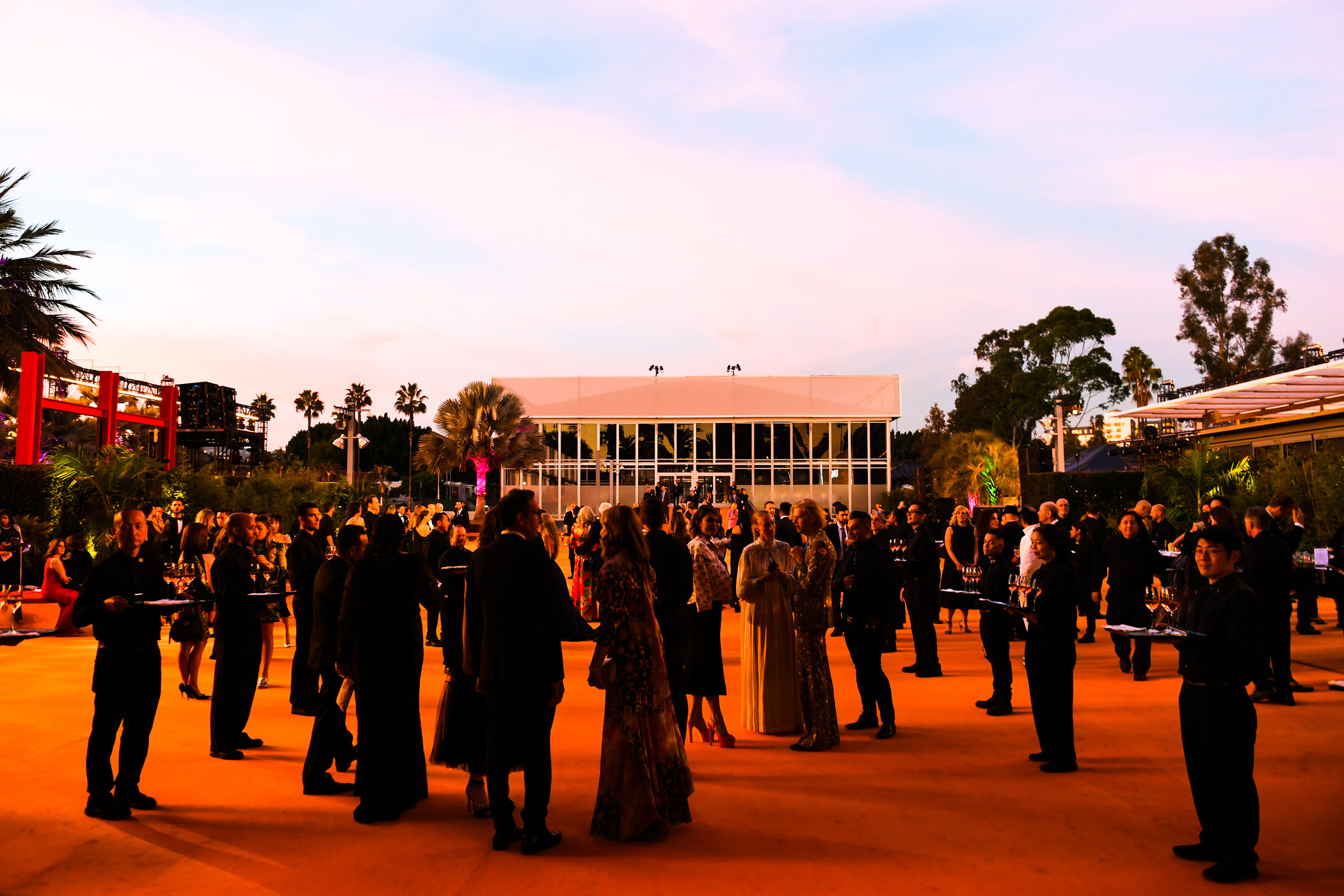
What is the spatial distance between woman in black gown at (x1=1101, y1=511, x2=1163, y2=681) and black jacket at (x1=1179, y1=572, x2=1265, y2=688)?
539 cm

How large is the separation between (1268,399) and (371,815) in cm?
2330

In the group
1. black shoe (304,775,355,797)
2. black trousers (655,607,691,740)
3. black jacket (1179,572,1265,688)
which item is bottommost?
black shoe (304,775,355,797)

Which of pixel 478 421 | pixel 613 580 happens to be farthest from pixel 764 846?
pixel 478 421

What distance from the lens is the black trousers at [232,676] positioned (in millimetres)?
6359

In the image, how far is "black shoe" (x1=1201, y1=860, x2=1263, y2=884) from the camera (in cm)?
418

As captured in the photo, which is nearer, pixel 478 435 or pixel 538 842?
pixel 538 842

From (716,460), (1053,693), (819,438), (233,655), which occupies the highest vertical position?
(819,438)

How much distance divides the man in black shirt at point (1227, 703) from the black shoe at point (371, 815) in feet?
13.6

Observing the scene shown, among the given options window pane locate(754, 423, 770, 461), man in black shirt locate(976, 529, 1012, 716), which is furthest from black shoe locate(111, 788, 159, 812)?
window pane locate(754, 423, 770, 461)

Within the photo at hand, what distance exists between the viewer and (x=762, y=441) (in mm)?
49375

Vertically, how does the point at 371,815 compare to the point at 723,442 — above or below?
below

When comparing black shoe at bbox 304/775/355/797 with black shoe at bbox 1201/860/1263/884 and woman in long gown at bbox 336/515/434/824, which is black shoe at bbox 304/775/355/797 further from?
black shoe at bbox 1201/860/1263/884

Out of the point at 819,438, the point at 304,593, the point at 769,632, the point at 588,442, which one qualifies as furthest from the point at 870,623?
the point at 588,442

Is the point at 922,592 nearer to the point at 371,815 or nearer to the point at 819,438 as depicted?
the point at 371,815
